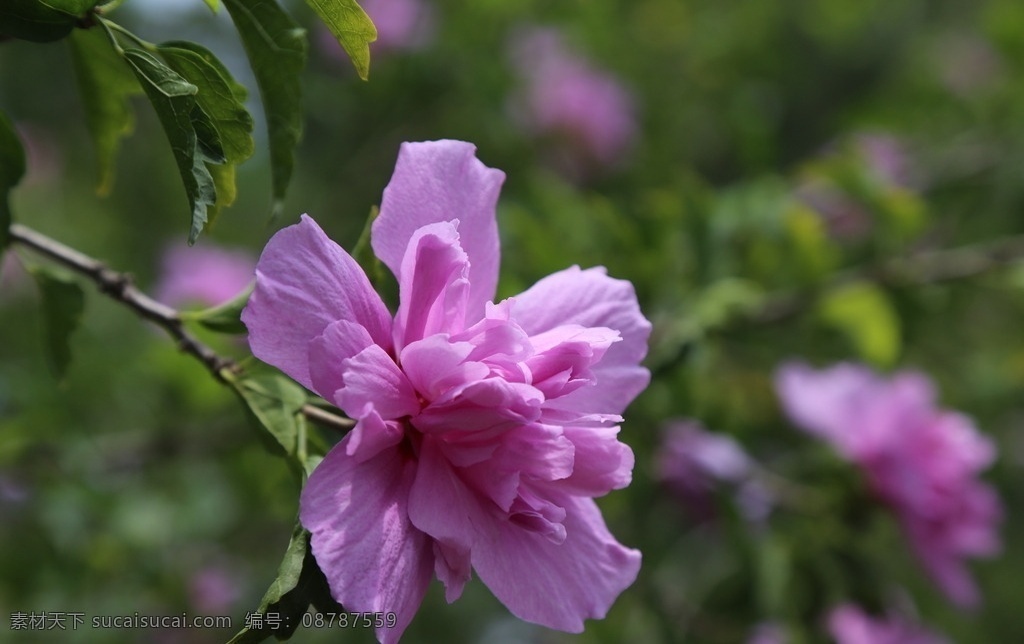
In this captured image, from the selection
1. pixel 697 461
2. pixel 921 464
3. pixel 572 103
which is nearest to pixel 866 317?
pixel 921 464

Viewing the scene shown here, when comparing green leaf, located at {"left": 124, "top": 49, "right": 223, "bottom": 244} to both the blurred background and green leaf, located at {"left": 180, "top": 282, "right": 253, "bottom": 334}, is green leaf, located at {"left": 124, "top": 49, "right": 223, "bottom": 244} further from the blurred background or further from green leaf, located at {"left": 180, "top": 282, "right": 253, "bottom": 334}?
the blurred background

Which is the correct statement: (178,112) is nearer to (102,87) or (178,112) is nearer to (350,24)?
(350,24)

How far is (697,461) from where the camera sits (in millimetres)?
1491

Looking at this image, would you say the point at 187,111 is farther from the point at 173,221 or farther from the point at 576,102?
the point at 173,221

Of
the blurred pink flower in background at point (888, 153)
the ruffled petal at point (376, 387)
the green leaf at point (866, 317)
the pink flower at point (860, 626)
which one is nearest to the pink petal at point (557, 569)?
the ruffled petal at point (376, 387)

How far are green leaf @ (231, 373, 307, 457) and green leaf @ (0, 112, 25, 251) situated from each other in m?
0.27

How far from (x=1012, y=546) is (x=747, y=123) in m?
3.91

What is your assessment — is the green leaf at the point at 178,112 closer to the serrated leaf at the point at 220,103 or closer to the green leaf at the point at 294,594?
the serrated leaf at the point at 220,103

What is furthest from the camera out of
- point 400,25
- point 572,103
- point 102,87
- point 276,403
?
point 572,103

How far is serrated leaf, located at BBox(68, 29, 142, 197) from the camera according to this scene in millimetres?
818

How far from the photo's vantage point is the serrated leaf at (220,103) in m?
0.66

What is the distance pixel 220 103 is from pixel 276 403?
0.74 ft

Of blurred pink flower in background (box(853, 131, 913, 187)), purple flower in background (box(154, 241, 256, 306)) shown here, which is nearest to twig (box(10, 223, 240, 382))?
purple flower in background (box(154, 241, 256, 306))

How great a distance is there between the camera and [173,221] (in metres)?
3.56
